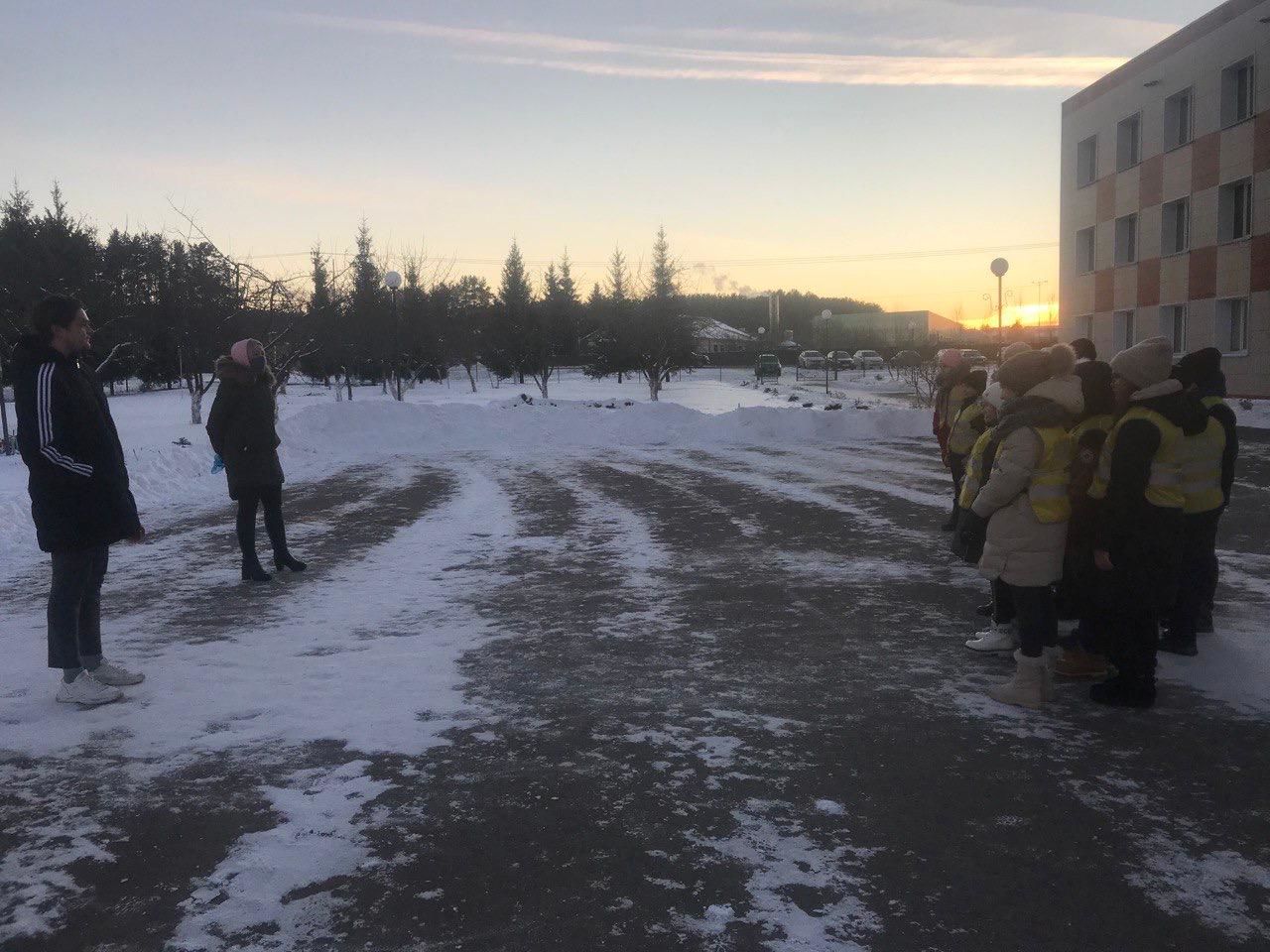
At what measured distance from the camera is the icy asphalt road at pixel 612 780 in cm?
281

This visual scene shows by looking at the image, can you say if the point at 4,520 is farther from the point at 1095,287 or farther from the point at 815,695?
the point at 1095,287

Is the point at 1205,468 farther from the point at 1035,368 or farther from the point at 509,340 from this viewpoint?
the point at 509,340

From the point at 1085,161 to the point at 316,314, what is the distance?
24380 mm

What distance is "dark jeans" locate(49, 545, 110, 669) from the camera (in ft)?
15.4

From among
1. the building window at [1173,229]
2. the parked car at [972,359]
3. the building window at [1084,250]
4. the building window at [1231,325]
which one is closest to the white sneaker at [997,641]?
the parked car at [972,359]

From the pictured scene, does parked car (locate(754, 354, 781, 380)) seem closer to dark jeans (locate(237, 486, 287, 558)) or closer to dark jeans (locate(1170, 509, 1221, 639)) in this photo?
dark jeans (locate(237, 486, 287, 558))

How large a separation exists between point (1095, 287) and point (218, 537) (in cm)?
2755

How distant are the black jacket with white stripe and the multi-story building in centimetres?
2559

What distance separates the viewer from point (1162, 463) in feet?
14.7

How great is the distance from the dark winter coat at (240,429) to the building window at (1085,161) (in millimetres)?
29067

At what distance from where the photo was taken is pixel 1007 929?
107 inches

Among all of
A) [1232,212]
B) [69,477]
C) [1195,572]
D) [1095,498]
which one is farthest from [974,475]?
[1232,212]

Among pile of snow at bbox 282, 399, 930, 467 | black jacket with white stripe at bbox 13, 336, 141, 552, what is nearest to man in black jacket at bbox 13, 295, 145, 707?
black jacket with white stripe at bbox 13, 336, 141, 552

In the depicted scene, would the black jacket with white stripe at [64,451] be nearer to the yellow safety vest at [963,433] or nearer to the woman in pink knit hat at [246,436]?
the woman in pink knit hat at [246,436]
